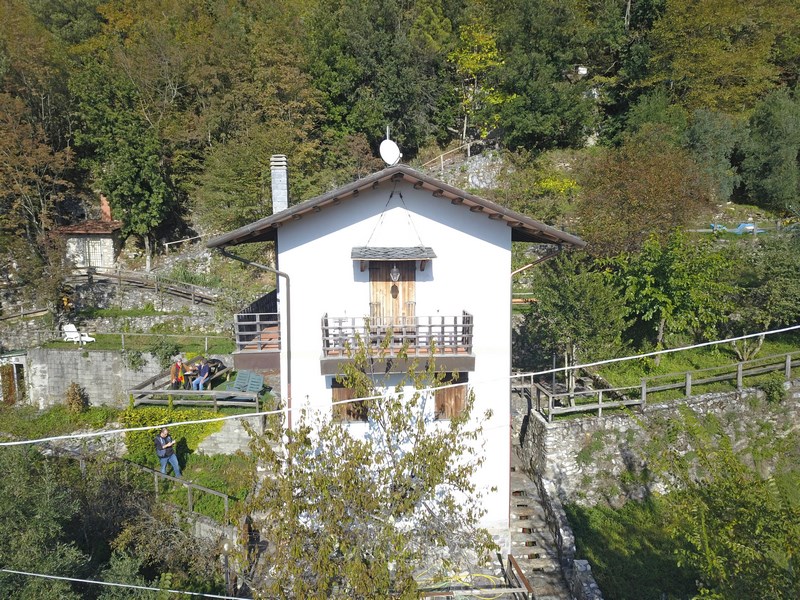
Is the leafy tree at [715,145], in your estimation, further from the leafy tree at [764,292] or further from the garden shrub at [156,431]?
the garden shrub at [156,431]

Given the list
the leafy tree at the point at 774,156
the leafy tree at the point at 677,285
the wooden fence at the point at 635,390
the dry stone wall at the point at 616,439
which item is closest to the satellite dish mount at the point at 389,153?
the wooden fence at the point at 635,390

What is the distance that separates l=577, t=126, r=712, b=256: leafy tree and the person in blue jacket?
53.5ft

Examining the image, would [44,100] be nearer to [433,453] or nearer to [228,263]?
[228,263]

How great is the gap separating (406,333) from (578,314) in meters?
6.50

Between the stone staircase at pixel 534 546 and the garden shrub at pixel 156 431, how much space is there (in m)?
9.36

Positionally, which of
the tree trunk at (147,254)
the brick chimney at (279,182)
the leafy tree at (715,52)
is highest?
the leafy tree at (715,52)

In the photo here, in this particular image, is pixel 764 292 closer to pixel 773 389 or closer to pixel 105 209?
pixel 773 389

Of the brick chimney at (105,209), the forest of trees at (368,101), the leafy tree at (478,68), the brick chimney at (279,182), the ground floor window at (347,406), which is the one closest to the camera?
the ground floor window at (347,406)

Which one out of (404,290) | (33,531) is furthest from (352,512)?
(33,531)

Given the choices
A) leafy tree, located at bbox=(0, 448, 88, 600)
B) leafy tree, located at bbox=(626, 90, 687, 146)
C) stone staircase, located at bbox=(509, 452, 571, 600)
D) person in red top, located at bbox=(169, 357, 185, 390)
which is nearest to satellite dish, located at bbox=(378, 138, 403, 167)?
stone staircase, located at bbox=(509, 452, 571, 600)

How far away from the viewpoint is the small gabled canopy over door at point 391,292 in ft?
43.3

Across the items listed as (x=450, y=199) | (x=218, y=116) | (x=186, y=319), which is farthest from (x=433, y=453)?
(x=218, y=116)

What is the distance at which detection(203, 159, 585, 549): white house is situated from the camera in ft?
Result: 42.2

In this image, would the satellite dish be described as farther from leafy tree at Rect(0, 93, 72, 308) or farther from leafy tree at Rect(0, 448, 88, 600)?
leafy tree at Rect(0, 93, 72, 308)
